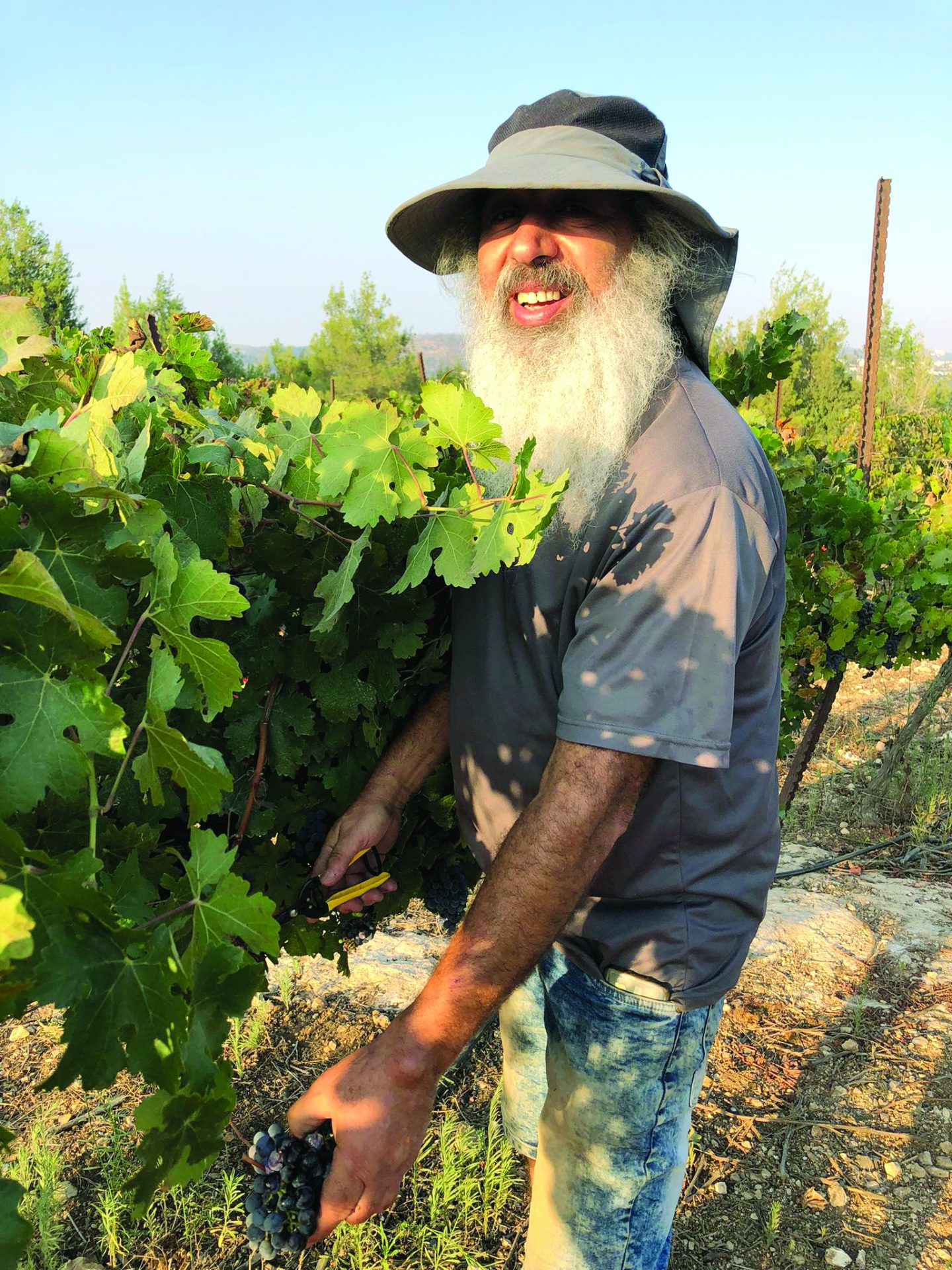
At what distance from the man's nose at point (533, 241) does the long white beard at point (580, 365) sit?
0.04m

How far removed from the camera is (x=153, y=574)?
1133 mm

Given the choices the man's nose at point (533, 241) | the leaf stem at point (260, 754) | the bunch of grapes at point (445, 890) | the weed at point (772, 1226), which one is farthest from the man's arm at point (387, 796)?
the weed at point (772, 1226)

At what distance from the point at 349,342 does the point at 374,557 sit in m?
57.2

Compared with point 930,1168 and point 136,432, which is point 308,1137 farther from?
point 930,1168

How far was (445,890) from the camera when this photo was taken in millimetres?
2422

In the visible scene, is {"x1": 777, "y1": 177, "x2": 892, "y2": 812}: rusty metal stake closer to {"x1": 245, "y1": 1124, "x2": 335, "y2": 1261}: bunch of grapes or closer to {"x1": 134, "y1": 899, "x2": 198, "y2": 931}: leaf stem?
{"x1": 245, "y1": 1124, "x2": 335, "y2": 1261}: bunch of grapes

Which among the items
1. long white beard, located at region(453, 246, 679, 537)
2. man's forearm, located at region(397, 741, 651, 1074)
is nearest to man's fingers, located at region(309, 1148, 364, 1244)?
man's forearm, located at region(397, 741, 651, 1074)

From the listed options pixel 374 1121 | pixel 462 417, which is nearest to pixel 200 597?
pixel 462 417

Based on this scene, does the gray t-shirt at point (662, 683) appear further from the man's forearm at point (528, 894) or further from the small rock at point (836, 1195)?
the small rock at point (836, 1195)

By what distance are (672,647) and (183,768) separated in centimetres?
80

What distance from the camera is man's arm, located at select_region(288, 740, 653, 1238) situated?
4.71 ft

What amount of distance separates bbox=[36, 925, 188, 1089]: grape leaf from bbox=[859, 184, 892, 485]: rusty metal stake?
7.25 m

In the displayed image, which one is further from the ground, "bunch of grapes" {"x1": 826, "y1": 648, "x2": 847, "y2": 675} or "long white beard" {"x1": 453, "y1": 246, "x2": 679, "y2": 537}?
"long white beard" {"x1": 453, "y1": 246, "x2": 679, "y2": 537}

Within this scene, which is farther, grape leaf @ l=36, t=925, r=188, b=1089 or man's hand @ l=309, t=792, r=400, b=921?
man's hand @ l=309, t=792, r=400, b=921
